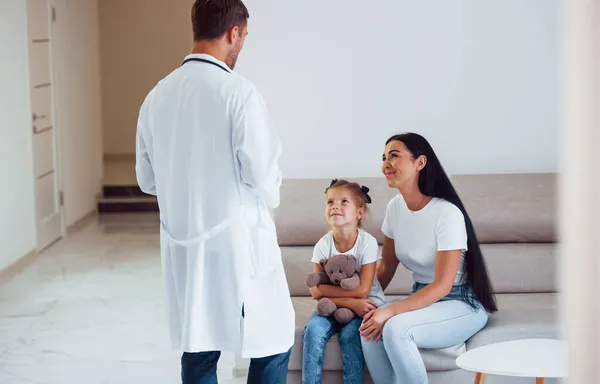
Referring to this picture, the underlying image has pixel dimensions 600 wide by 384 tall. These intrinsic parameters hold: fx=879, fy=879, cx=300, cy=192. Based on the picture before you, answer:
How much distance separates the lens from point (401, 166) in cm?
293

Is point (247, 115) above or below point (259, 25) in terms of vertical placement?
below

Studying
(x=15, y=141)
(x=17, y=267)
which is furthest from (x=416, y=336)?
(x=15, y=141)

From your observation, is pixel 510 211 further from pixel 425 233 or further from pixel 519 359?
pixel 519 359

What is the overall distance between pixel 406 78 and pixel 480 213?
67 cm

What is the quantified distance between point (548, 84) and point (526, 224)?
2.20ft

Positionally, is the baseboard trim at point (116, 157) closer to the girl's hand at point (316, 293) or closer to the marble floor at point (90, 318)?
the marble floor at point (90, 318)

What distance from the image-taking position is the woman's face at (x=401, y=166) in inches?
115

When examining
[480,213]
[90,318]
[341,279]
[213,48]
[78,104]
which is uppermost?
[213,48]

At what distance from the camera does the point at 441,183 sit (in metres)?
2.96

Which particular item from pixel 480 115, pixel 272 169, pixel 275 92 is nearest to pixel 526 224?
pixel 480 115

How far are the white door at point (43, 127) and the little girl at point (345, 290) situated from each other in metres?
3.70

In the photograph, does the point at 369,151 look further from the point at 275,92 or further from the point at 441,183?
the point at 441,183

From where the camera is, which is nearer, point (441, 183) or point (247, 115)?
point (247, 115)

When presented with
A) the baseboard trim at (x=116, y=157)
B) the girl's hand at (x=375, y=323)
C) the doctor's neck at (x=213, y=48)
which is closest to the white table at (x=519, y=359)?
the girl's hand at (x=375, y=323)
